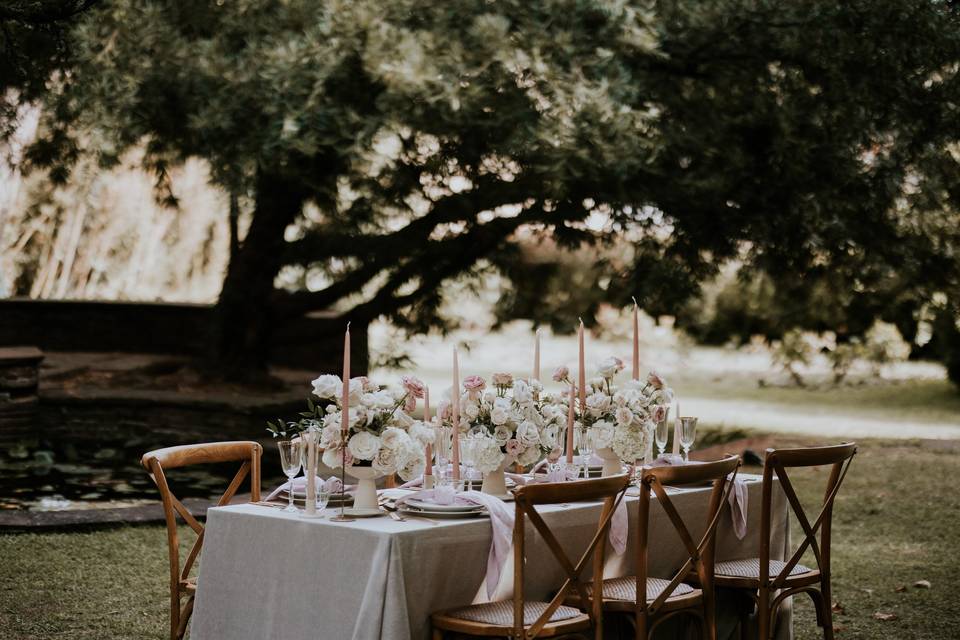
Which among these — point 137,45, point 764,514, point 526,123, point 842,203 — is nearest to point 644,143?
point 526,123

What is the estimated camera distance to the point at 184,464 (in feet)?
15.4

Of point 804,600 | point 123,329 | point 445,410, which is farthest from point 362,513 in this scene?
point 123,329

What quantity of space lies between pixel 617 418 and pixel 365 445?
1.18 meters

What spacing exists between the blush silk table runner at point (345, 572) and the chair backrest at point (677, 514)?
0.88 ft

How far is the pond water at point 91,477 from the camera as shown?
893 centimetres

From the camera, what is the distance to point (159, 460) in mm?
4559

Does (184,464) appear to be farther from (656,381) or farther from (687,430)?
(687,430)

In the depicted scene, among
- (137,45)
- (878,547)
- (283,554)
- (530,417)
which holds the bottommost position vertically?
(878,547)

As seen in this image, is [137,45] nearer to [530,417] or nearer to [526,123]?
[526,123]

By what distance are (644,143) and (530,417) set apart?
478 centimetres

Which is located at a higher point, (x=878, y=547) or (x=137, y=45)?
(x=137, y=45)

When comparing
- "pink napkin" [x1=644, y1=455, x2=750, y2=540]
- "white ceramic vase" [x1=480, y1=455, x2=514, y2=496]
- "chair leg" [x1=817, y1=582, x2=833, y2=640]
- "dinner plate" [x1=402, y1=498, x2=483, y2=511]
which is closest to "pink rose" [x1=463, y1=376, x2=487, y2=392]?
"white ceramic vase" [x1=480, y1=455, x2=514, y2=496]

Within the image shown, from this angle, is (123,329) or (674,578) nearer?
(674,578)

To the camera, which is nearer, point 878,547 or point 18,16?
point 18,16
